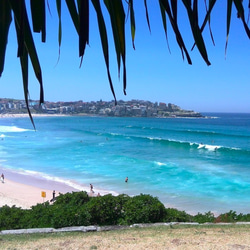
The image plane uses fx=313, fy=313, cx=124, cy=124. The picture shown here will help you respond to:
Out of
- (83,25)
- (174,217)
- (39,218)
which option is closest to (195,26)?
(83,25)

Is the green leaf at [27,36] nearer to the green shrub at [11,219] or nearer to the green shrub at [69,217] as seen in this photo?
the green shrub at [69,217]

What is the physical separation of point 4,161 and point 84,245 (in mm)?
24780

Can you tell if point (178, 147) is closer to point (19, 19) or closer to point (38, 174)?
point (38, 174)

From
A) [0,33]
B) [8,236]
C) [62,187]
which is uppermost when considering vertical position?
[0,33]

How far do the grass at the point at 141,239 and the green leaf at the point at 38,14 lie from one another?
509 cm

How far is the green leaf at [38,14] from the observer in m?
0.73

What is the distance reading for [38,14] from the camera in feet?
2.41

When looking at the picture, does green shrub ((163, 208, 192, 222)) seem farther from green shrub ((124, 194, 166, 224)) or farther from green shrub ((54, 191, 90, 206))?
green shrub ((54, 191, 90, 206))

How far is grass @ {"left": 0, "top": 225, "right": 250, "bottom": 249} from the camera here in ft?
17.6

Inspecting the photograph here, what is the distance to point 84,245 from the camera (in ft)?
18.0

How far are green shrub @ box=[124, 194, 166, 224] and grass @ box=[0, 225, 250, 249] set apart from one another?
90 centimetres

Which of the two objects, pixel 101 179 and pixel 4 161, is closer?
pixel 101 179

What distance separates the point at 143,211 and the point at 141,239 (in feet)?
6.35

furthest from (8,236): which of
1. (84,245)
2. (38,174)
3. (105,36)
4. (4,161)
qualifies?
(4,161)
